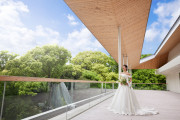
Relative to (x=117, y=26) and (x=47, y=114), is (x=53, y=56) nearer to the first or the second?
(x=117, y=26)

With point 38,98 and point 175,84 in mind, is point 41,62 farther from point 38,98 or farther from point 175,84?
point 38,98

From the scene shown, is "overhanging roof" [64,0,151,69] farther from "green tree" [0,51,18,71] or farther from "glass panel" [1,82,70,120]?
"green tree" [0,51,18,71]

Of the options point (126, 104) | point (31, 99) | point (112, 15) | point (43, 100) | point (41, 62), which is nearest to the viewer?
point (31, 99)

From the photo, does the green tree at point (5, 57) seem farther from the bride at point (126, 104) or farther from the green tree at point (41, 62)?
the bride at point (126, 104)

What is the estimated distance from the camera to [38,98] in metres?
2.23

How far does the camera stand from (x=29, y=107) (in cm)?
213

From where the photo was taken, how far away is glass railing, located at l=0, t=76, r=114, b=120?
174 cm

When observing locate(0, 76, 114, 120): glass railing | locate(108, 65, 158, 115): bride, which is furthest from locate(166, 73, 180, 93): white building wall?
locate(0, 76, 114, 120): glass railing

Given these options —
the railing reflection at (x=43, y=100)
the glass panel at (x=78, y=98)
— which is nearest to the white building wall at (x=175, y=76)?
the glass panel at (x=78, y=98)

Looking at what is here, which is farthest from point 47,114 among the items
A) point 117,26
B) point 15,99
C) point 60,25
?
point 60,25

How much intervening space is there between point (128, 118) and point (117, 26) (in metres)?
4.01

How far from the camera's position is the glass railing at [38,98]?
1.74 meters

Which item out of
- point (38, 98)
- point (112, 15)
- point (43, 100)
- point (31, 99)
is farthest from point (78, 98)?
point (112, 15)

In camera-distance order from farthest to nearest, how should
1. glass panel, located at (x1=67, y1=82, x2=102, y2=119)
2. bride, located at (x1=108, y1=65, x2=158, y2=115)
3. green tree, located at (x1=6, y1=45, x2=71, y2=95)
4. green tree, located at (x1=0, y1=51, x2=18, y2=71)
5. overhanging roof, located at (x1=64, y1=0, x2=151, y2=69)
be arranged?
green tree, located at (x1=0, y1=51, x2=18, y2=71)
green tree, located at (x1=6, y1=45, x2=71, y2=95)
overhanging roof, located at (x1=64, y1=0, x2=151, y2=69)
bride, located at (x1=108, y1=65, x2=158, y2=115)
glass panel, located at (x1=67, y1=82, x2=102, y2=119)
